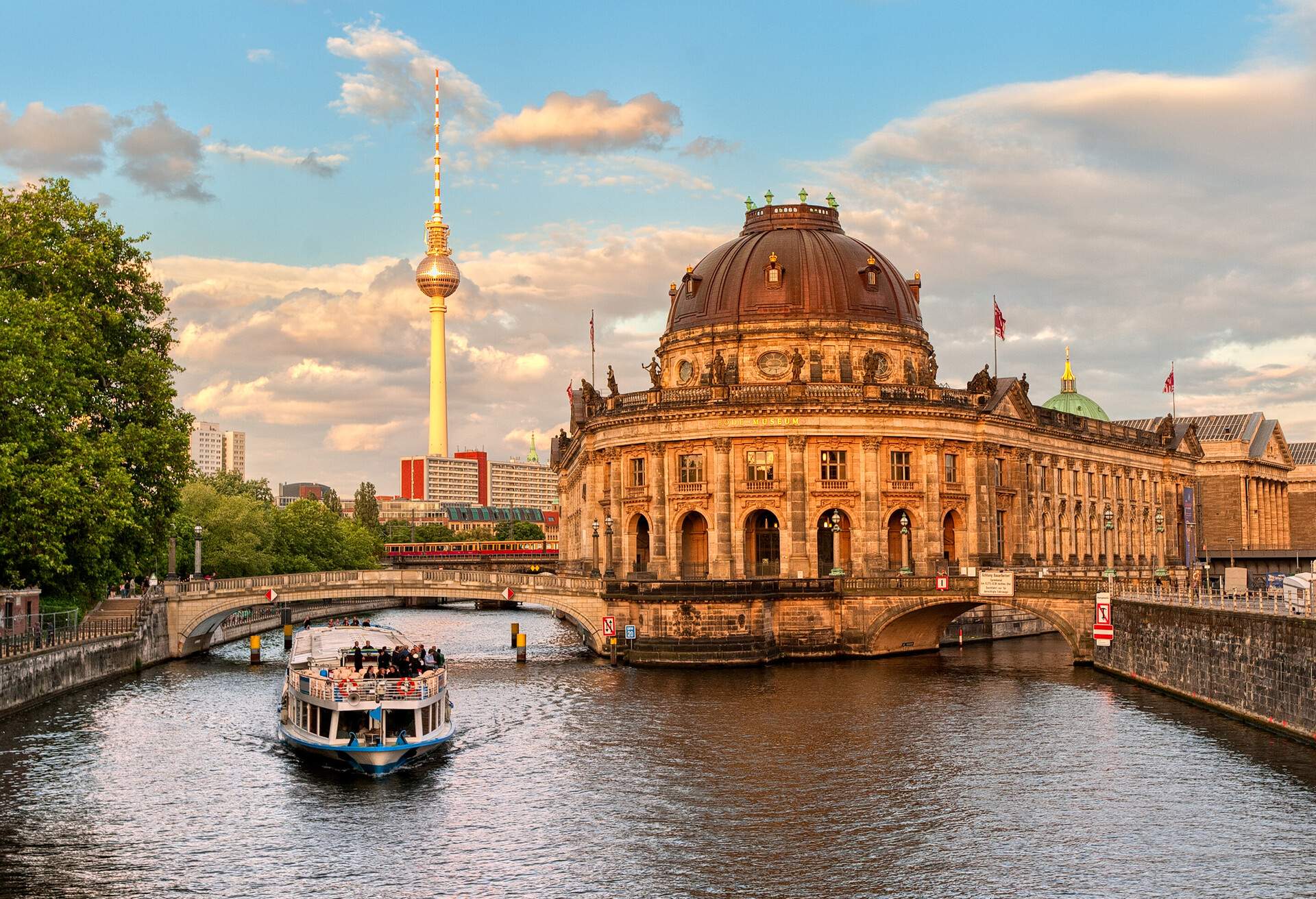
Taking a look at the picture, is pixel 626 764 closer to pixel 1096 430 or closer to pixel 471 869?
pixel 471 869

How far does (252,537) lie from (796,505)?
49.8 m

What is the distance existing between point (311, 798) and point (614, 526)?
5408cm

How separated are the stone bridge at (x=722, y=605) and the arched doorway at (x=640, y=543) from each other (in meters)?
8.81

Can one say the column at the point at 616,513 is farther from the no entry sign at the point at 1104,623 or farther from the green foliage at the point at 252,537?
the no entry sign at the point at 1104,623

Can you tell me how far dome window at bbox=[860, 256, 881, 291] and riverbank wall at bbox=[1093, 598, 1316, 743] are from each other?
37607mm

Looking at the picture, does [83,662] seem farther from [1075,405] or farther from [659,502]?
[1075,405]

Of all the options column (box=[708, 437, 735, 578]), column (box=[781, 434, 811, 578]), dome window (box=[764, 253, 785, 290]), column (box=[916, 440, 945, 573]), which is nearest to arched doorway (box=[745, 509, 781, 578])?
column (box=[708, 437, 735, 578])

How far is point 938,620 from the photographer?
92.1 meters

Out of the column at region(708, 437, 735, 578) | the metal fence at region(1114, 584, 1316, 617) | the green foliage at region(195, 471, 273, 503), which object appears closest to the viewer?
the metal fence at region(1114, 584, 1316, 617)

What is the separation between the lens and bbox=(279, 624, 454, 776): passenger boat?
50625mm

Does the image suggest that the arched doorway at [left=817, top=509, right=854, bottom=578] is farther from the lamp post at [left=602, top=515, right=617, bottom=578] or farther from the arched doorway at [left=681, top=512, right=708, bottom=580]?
the lamp post at [left=602, top=515, right=617, bottom=578]

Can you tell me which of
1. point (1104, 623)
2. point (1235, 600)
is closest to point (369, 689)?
point (1235, 600)

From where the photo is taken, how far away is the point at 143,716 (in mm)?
62438

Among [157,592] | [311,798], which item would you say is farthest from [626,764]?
[157,592]
